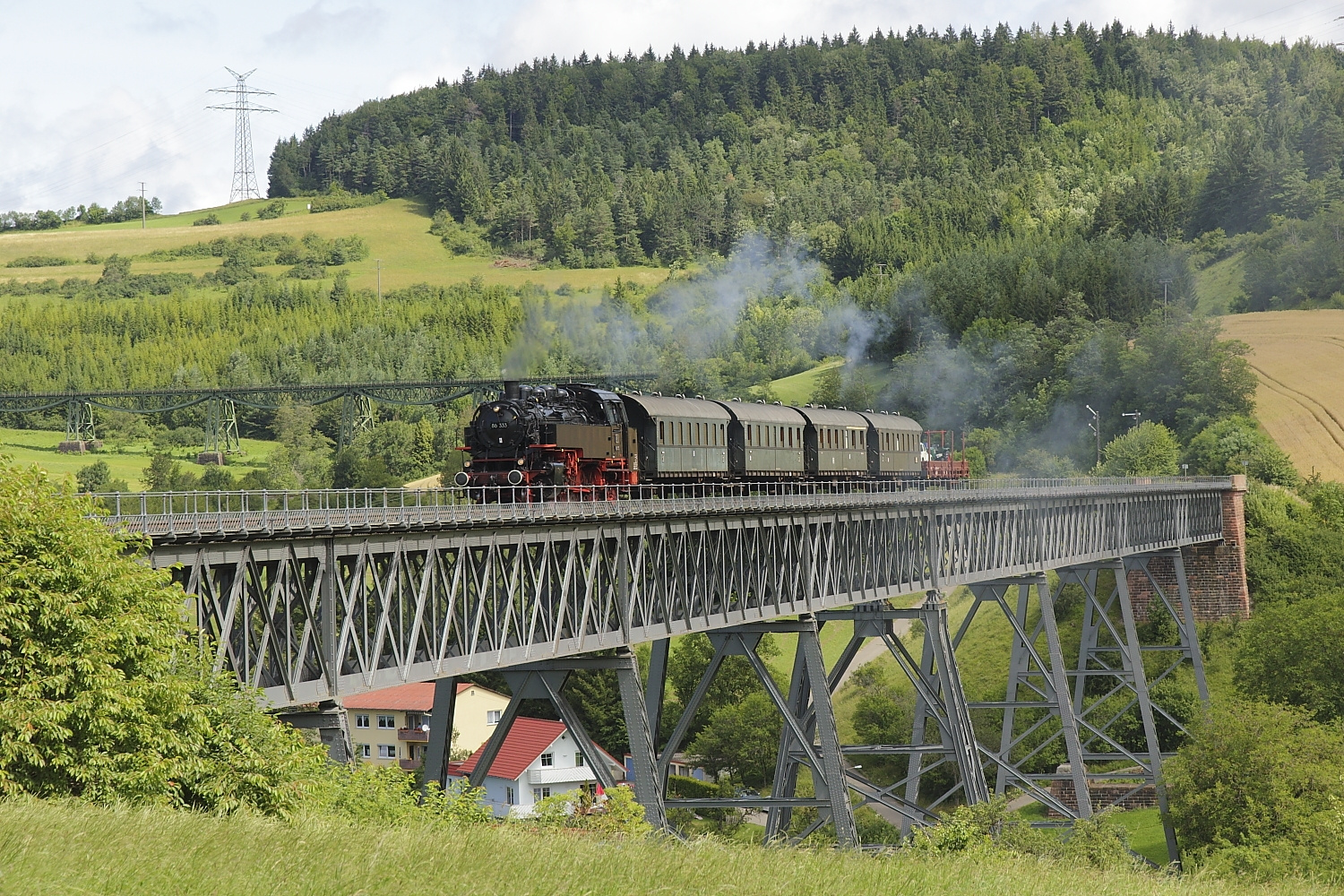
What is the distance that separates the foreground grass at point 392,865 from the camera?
51.3ft

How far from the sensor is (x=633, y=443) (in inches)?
1784

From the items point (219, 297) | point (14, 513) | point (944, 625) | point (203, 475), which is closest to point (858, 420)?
point (944, 625)

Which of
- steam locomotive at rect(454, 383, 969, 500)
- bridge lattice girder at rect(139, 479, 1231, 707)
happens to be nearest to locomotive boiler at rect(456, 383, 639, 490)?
steam locomotive at rect(454, 383, 969, 500)

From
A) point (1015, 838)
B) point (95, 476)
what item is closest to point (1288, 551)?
point (1015, 838)

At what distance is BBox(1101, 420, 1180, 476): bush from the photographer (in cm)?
10156

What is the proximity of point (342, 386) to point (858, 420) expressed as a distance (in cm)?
9333

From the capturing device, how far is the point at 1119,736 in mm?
73125

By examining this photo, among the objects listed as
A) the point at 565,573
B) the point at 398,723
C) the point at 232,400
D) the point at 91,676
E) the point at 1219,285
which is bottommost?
the point at 398,723

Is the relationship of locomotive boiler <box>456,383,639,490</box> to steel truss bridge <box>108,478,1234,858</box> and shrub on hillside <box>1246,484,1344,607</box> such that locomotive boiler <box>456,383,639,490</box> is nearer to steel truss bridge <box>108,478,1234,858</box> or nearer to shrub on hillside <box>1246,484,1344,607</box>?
steel truss bridge <box>108,478,1234,858</box>

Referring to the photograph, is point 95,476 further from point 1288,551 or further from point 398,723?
point 1288,551

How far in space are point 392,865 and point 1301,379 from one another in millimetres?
114814

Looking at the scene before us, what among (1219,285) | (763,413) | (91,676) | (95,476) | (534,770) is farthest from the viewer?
(1219,285)

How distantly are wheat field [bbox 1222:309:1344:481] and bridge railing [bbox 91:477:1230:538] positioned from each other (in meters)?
52.1

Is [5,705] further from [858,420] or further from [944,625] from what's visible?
[858,420]
